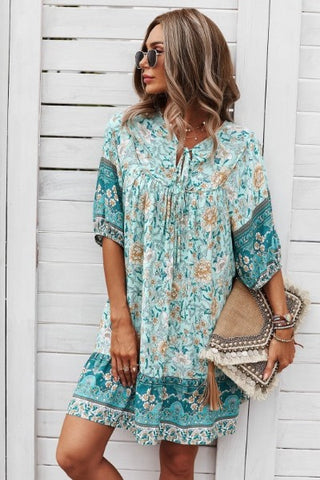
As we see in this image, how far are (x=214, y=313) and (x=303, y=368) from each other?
0.53m

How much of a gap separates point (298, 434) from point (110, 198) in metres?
1.16

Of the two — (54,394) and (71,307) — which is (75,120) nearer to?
(71,307)

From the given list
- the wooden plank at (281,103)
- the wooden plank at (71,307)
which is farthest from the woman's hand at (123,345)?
the wooden plank at (281,103)

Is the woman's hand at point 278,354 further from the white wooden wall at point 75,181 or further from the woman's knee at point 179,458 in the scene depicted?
the white wooden wall at point 75,181

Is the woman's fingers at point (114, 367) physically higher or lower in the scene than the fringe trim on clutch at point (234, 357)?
lower

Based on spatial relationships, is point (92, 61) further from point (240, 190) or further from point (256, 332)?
point (256, 332)

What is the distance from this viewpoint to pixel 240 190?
Result: 74.9 inches

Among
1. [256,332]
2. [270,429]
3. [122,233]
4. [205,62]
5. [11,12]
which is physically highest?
[11,12]

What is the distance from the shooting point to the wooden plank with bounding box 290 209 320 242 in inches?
84.7

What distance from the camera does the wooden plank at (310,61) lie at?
6.83 ft

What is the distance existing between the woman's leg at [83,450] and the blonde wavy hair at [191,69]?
907 mm

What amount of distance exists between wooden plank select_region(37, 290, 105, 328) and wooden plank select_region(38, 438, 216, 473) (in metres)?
0.47

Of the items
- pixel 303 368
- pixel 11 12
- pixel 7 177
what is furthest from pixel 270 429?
pixel 11 12

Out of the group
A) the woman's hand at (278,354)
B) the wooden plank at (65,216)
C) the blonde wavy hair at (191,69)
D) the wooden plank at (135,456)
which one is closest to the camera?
the blonde wavy hair at (191,69)
